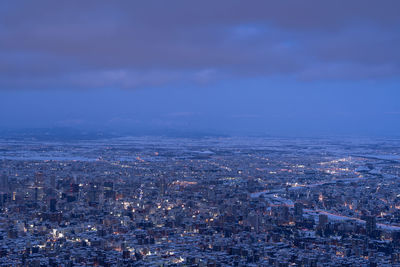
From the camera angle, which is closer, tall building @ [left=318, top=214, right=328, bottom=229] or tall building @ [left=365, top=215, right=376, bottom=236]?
tall building @ [left=365, top=215, right=376, bottom=236]

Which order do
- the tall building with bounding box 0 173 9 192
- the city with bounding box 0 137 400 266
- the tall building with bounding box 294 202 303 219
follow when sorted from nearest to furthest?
the city with bounding box 0 137 400 266, the tall building with bounding box 294 202 303 219, the tall building with bounding box 0 173 9 192

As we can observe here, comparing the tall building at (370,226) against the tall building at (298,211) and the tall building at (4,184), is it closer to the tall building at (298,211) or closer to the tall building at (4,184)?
→ the tall building at (298,211)

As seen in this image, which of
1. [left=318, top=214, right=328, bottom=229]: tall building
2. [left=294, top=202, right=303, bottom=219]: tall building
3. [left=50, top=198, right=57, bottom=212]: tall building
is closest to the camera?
[left=318, top=214, right=328, bottom=229]: tall building

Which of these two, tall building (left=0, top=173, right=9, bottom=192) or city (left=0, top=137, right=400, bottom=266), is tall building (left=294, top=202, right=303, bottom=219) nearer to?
city (left=0, top=137, right=400, bottom=266)

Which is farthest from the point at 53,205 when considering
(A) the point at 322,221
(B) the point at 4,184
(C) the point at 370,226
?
(C) the point at 370,226

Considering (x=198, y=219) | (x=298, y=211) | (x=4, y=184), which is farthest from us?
(x=4, y=184)

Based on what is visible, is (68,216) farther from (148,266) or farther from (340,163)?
(340,163)

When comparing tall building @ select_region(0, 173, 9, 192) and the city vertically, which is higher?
tall building @ select_region(0, 173, 9, 192)

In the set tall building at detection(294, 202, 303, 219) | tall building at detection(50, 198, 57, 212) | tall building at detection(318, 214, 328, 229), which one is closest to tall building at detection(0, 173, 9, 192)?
tall building at detection(50, 198, 57, 212)

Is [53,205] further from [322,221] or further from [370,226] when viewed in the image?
[370,226]


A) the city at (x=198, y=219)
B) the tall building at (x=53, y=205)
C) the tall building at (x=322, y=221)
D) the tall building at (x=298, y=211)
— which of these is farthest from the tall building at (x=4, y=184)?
the tall building at (x=322, y=221)

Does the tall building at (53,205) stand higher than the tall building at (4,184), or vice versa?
the tall building at (4,184)

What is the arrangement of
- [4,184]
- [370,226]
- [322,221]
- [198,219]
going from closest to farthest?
[370,226] < [322,221] < [198,219] < [4,184]
